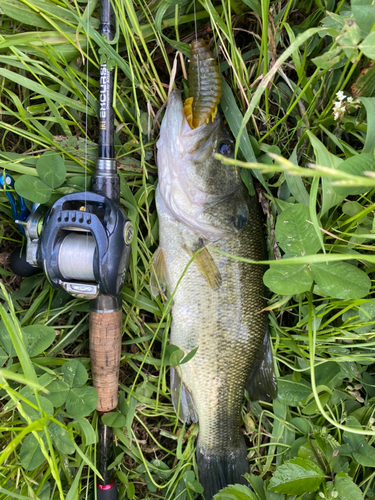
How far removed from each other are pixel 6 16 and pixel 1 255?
1.09m

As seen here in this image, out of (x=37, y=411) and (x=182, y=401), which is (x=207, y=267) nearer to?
(x=182, y=401)

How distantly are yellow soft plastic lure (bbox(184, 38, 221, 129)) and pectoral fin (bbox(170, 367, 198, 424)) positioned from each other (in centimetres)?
125

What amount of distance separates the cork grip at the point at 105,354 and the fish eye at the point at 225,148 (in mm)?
878

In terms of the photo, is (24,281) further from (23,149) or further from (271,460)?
(271,460)

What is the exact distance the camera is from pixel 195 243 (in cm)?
166

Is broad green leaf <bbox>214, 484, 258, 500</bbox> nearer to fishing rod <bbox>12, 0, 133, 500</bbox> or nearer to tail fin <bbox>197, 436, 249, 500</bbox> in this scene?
tail fin <bbox>197, 436, 249, 500</bbox>

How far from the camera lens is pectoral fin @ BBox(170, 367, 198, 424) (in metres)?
1.80

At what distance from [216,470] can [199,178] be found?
58.8 inches

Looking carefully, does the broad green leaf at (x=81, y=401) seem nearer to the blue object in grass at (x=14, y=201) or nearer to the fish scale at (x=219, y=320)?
the fish scale at (x=219, y=320)

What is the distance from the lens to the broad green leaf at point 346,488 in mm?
1574

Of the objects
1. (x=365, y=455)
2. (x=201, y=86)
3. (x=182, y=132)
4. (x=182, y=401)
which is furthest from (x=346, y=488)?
(x=201, y=86)

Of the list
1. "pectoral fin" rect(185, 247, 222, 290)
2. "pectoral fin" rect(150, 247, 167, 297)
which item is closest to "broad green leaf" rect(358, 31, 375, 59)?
"pectoral fin" rect(185, 247, 222, 290)

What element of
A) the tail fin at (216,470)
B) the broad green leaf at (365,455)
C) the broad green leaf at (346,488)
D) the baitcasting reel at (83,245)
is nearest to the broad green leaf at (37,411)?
the baitcasting reel at (83,245)

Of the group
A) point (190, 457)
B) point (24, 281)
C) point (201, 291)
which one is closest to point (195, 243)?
point (201, 291)
